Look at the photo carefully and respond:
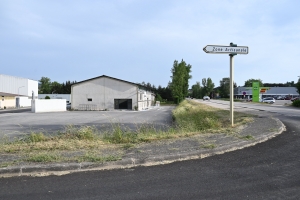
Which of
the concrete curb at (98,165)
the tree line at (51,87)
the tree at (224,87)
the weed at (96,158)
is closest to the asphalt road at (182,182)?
the concrete curb at (98,165)

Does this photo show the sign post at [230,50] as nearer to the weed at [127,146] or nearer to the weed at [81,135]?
the weed at [127,146]

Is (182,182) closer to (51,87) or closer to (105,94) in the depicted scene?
(105,94)

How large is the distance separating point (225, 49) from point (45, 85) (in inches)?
4821

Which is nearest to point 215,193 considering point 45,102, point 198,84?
point 45,102

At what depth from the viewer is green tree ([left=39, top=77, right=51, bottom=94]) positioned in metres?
120

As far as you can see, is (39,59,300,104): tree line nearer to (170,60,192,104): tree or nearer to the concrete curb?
(170,60,192,104): tree

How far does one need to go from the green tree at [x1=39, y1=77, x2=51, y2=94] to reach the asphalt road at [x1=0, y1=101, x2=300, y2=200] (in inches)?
4798

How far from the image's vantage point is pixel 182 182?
4.79 meters

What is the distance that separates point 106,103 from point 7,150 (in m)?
40.4

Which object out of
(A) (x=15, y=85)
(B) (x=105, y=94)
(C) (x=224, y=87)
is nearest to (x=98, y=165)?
(B) (x=105, y=94)

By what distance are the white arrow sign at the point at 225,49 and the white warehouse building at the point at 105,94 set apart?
3646 centimetres

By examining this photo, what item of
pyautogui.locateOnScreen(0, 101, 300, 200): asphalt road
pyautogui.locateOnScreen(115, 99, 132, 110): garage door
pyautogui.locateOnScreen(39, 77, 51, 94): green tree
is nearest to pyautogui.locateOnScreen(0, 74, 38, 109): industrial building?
pyautogui.locateOnScreen(115, 99, 132, 110): garage door

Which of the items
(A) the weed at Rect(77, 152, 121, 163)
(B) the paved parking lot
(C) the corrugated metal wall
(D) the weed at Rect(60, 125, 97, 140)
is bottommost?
(B) the paved parking lot

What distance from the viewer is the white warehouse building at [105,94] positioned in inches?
1847
